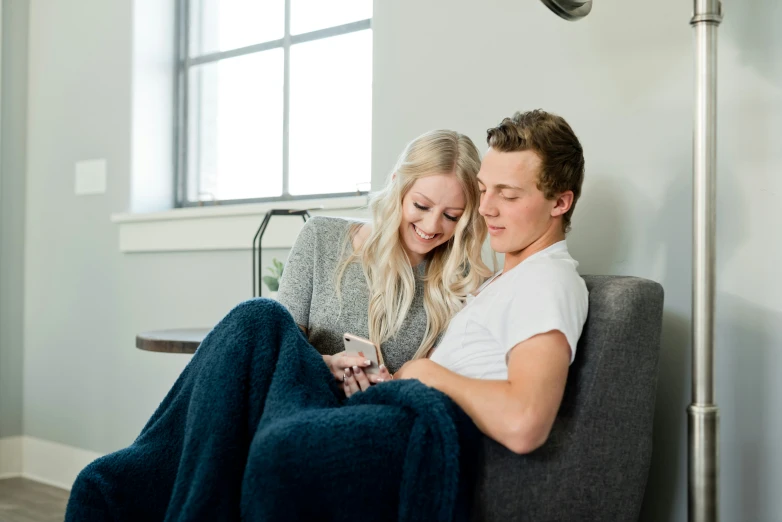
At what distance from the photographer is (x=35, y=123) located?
138 inches

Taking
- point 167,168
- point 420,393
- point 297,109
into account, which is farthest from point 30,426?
point 420,393

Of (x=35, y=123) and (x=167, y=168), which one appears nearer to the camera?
(x=167, y=168)

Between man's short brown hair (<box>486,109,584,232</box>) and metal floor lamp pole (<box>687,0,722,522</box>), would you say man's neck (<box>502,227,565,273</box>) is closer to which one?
man's short brown hair (<box>486,109,584,232</box>)

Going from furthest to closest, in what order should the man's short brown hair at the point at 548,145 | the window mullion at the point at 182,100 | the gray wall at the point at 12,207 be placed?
1. the gray wall at the point at 12,207
2. the window mullion at the point at 182,100
3. the man's short brown hair at the point at 548,145

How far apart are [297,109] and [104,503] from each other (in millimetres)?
1810

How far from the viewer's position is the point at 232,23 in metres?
3.11

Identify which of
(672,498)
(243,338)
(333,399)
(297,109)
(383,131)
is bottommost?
(672,498)

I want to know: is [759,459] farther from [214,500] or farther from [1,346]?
[1,346]

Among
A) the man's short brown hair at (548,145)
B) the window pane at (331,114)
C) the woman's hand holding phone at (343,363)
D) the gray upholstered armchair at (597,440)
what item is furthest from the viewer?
the window pane at (331,114)

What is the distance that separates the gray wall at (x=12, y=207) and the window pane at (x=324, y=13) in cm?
140

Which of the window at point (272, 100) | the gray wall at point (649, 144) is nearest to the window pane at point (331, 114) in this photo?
the window at point (272, 100)

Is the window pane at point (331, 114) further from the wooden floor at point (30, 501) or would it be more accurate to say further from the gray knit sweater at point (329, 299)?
the wooden floor at point (30, 501)

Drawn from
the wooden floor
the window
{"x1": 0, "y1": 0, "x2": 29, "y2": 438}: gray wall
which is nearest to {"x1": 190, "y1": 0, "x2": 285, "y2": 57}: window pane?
the window

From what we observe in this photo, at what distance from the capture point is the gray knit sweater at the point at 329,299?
5.93ft
